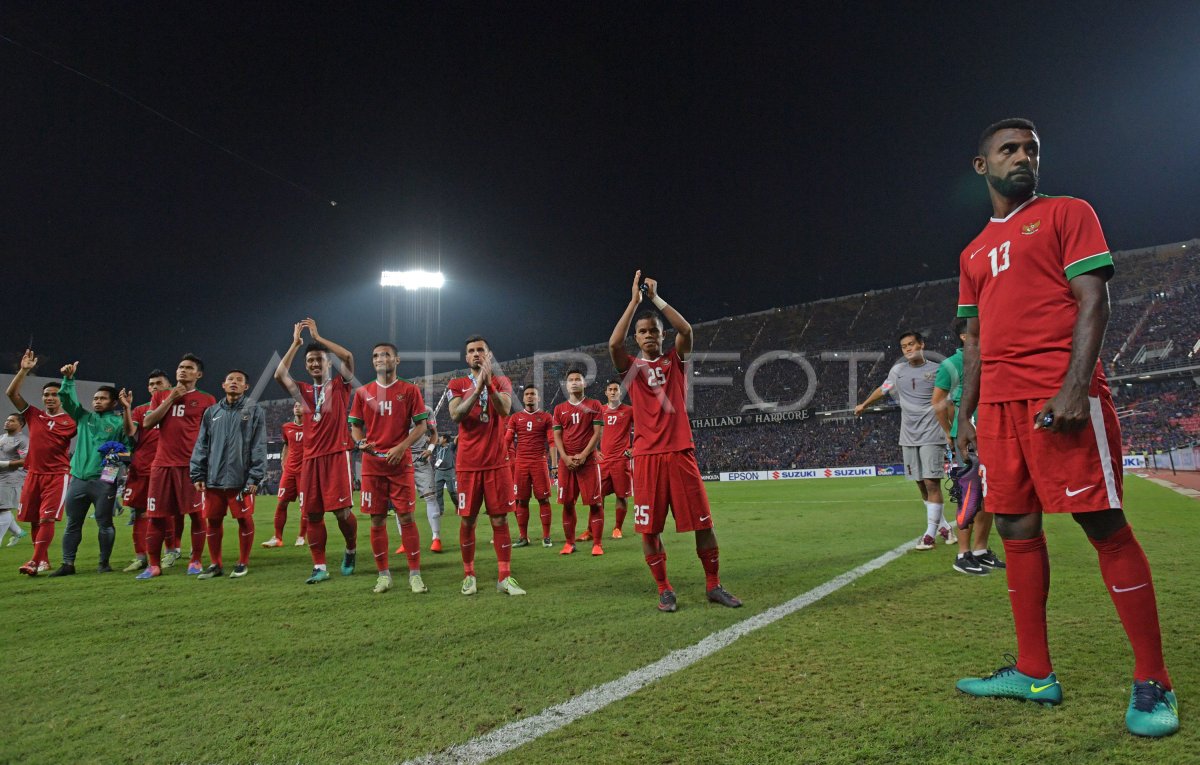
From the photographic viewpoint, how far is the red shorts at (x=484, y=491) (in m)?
5.41

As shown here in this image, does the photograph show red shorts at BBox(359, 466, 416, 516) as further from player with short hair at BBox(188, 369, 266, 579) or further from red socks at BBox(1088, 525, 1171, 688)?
red socks at BBox(1088, 525, 1171, 688)

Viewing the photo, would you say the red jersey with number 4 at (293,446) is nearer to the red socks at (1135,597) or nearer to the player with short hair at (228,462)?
the player with short hair at (228,462)

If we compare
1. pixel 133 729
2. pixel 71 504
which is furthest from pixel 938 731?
pixel 71 504

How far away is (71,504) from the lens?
7.32m

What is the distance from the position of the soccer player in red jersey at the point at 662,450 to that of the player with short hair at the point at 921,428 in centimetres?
267

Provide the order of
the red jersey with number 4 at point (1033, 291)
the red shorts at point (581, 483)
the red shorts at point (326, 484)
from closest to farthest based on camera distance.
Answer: the red jersey with number 4 at point (1033, 291)
the red shorts at point (326, 484)
the red shorts at point (581, 483)

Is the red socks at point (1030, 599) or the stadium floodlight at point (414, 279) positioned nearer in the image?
the red socks at point (1030, 599)

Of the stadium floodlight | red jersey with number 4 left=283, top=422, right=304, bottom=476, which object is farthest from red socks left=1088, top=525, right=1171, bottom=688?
the stadium floodlight

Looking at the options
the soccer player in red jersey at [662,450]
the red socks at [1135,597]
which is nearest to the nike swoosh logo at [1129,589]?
the red socks at [1135,597]

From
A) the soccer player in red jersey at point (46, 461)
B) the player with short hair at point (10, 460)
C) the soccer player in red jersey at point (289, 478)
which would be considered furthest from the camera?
the soccer player in red jersey at point (289, 478)

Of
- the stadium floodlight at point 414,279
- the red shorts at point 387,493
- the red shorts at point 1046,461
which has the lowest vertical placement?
the red shorts at point 387,493

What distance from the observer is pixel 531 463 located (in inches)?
338

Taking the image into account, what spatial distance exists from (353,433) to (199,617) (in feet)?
5.94

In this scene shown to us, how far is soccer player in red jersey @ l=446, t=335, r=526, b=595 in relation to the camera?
17.6 feet
